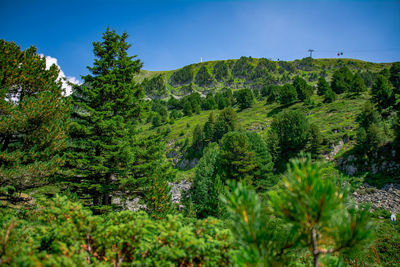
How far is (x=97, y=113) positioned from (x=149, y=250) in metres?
9.51

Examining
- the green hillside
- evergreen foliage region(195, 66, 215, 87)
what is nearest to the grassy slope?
the green hillside

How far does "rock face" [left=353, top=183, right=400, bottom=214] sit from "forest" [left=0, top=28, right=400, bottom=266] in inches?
3.5

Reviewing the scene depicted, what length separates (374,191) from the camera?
2036 cm

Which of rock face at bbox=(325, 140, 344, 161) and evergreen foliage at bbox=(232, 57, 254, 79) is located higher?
evergreen foliage at bbox=(232, 57, 254, 79)

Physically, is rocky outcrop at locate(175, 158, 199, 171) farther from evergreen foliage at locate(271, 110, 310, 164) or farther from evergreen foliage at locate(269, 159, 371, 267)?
evergreen foliage at locate(269, 159, 371, 267)

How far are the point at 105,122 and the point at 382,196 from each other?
27.1 m

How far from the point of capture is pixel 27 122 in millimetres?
9031

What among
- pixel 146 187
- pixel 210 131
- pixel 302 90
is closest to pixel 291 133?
pixel 210 131

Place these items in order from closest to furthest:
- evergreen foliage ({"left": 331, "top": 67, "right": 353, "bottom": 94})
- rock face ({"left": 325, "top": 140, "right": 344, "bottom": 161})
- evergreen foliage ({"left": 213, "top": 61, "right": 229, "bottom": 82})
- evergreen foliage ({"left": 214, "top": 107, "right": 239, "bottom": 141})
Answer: rock face ({"left": 325, "top": 140, "right": 344, "bottom": 161}) < evergreen foliage ({"left": 214, "top": 107, "right": 239, "bottom": 141}) < evergreen foliage ({"left": 331, "top": 67, "right": 353, "bottom": 94}) < evergreen foliage ({"left": 213, "top": 61, "right": 229, "bottom": 82})

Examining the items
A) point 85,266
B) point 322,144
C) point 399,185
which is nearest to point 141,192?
point 85,266

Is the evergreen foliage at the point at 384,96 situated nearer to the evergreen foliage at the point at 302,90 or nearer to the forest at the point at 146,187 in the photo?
the forest at the point at 146,187

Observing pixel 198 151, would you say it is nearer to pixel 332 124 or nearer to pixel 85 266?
pixel 332 124

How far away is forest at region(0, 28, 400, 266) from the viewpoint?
7.76 feet

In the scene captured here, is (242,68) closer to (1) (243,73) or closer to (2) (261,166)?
(1) (243,73)
